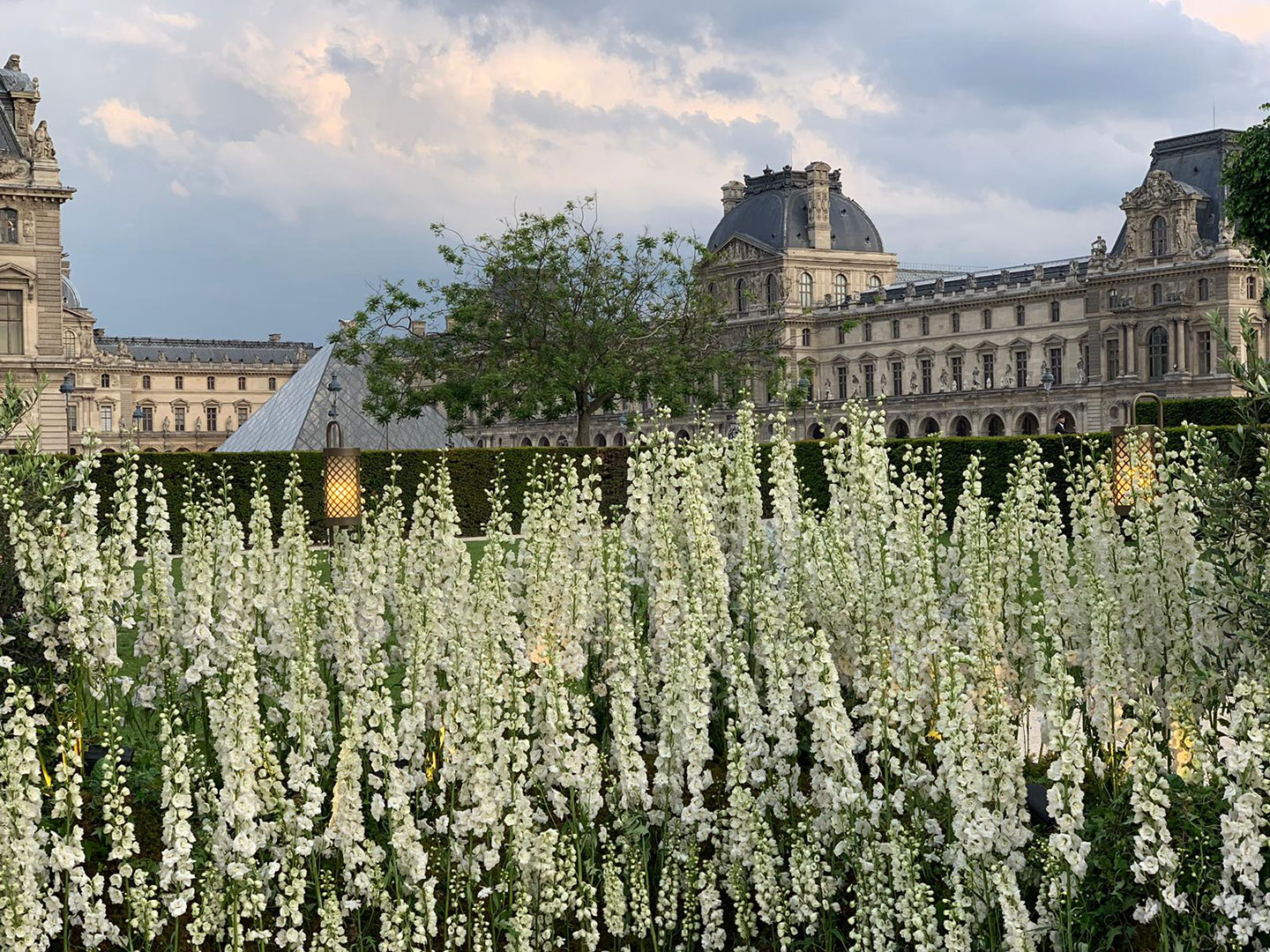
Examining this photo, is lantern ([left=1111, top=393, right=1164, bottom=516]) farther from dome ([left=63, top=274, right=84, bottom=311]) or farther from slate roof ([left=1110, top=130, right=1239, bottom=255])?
dome ([left=63, top=274, right=84, bottom=311])

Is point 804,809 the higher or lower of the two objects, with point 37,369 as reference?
lower

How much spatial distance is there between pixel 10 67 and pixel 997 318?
47072 mm

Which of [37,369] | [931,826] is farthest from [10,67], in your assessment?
[931,826]

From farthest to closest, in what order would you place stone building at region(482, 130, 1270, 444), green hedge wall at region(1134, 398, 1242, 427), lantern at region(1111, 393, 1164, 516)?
stone building at region(482, 130, 1270, 444) < green hedge wall at region(1134, 398, 1242, 427) < lantern at region(1111, 393, 1164, 516)

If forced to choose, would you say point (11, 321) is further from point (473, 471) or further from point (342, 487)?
point (342, 487)

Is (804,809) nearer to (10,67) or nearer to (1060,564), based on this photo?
(1060,564)

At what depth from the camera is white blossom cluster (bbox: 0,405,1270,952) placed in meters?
5.19

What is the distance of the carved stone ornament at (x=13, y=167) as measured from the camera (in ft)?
143

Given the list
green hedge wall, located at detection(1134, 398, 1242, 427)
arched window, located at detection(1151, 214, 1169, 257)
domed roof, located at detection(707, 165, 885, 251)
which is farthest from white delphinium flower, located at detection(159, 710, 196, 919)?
domed roof, located at detection(707, 165, 885, 251)

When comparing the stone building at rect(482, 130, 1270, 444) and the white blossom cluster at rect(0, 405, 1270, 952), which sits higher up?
the stone building at rect(482, 130, 1270, 444)

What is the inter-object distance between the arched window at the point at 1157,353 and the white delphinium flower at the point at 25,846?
214ft

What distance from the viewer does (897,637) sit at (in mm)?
6086

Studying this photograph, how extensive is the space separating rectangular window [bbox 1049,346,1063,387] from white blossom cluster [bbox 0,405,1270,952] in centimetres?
6542

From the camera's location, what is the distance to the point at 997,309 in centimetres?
7481
